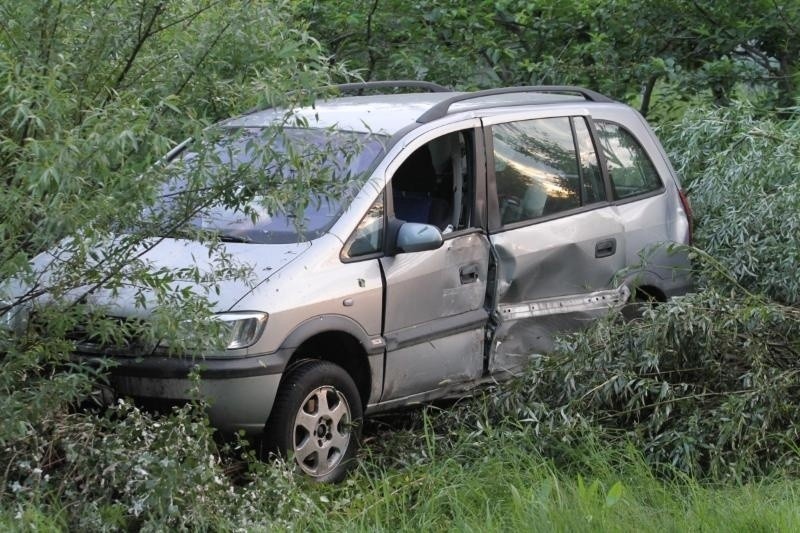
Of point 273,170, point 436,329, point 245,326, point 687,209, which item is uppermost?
point 273,170

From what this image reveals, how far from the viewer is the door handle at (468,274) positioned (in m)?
6.46

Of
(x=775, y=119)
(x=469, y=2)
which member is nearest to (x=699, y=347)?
(x=775, y=119)

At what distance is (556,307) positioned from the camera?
6.94 metres

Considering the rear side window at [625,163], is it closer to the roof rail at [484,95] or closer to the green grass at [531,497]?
the roof rail at [484,95]

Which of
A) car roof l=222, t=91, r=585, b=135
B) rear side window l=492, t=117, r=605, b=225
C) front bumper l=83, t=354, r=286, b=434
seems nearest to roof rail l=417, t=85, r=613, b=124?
car roof l=222, t=91, r=585, b=135

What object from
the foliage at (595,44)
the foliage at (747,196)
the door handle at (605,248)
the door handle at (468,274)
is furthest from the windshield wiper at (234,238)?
the foliage at (595,44)

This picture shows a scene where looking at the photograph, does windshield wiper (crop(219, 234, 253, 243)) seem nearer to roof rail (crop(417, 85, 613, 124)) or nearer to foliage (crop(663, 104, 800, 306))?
roof rail (crop(417, 85, 613, 124))

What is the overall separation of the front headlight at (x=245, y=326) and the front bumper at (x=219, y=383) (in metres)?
0.07

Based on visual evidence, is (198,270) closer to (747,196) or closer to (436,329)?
(436,329)

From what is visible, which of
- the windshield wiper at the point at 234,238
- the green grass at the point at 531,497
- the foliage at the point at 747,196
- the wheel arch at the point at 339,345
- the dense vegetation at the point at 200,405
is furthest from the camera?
the foliage at the point at 747,196

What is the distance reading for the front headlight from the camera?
539cm

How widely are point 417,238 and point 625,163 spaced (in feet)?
7.11

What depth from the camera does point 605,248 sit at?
7.26 m

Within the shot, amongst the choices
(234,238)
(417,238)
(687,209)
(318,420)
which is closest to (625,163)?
(687,209)
